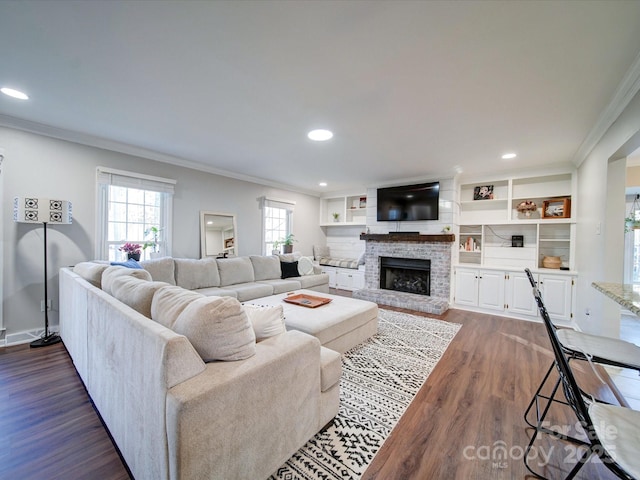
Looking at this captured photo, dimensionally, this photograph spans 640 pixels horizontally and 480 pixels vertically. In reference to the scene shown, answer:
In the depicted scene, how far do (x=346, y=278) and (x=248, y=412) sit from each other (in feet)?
17.1

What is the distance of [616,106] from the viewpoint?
85.7 inches

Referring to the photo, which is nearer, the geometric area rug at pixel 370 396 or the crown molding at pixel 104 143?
the geometric area rug at pixel 370 396

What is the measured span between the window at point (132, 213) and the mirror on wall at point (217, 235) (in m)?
0.55

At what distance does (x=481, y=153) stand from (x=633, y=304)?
9.27 feet

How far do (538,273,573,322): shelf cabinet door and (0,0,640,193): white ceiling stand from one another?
1845 mm

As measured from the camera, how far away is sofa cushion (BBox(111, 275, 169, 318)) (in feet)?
4.91

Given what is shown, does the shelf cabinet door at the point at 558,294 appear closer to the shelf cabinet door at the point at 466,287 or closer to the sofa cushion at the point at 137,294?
the shelf cabinet door at the point at 466,287

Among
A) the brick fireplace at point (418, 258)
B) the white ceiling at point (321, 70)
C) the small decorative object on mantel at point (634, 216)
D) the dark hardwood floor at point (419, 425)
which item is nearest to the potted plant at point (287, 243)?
the brick fireplace at point (418, 258)

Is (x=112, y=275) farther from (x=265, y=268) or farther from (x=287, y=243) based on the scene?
(x=287, y=243)

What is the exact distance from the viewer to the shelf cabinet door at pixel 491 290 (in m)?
4.28

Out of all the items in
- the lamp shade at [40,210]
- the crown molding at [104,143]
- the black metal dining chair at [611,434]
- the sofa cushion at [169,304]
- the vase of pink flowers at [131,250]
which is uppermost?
the crown molding at [104,143]

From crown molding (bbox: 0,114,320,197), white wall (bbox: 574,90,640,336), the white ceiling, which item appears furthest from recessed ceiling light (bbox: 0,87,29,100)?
white wall (bbox: 574,90,640,336)

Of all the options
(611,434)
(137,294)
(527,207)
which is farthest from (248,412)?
(527,207)

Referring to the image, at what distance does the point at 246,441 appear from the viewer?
1.13 meters
